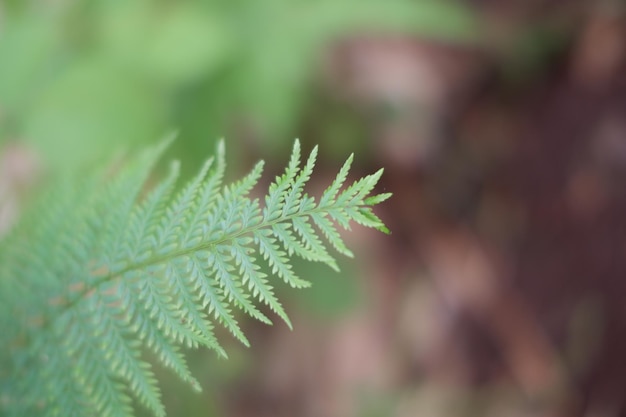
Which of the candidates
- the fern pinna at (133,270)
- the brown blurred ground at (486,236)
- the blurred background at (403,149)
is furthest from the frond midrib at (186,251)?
the brown blurred ground at (486,236)

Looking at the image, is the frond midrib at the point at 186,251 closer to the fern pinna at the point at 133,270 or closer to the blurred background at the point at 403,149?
the fern pinna at the point at 133,270

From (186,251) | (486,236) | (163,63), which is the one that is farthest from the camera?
(486,236)

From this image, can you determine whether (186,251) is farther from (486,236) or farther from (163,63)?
(486,236)

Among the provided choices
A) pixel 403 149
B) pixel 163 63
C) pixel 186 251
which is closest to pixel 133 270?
pixel 186 251

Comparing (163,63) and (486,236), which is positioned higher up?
(163,63)

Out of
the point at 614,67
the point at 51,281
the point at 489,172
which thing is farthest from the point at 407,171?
the point at 51,281

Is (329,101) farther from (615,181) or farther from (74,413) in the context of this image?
(74,413)

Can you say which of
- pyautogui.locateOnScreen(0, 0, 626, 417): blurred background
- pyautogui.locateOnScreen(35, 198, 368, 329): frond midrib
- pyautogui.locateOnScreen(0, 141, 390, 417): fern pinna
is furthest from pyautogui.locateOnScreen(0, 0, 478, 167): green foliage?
pyautogui.locateOnScreen(35, 198, 368, 329): frond midrib

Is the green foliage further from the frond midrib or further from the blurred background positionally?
the frond midrib
